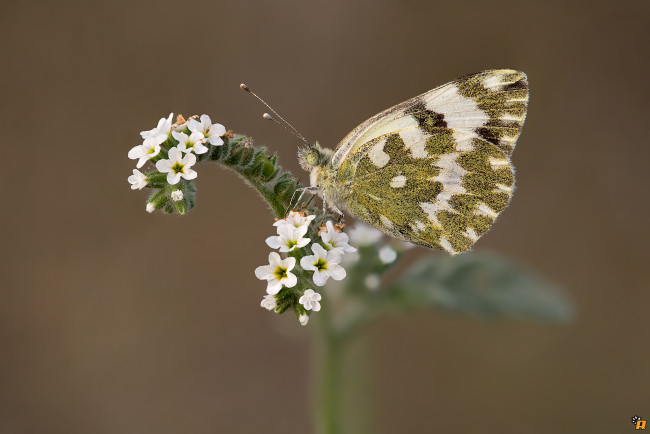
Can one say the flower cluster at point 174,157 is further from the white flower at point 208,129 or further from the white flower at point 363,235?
the white flower at point 363,235

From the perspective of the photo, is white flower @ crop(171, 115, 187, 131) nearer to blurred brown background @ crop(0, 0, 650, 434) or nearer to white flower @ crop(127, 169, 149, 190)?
white flower @ crop(127, 169, 149, 190)

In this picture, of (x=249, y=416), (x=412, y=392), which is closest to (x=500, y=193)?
(x=412, y=392)

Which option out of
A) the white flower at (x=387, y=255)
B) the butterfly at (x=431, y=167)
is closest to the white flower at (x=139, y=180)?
the butterfly at (x=431, y=167)

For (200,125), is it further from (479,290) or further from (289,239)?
(479,290)

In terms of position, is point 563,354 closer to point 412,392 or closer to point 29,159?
point 412,392

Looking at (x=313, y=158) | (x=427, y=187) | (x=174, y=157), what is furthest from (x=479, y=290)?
(x=174, y=157)
